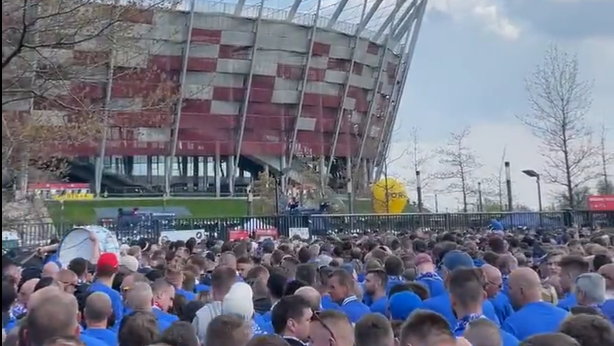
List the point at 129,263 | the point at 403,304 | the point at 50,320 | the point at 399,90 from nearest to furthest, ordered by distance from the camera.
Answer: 1. the point at 50,320
2. the point at 403,304
3. the point at 129,263
4. the point at 399,90

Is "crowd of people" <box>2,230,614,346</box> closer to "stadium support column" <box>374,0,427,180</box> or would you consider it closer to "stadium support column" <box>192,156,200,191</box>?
"stadium support column" <box>192,156,200,191</box>

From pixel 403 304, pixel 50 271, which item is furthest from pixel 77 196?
pixel 403 304

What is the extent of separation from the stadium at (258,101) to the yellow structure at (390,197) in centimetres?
403

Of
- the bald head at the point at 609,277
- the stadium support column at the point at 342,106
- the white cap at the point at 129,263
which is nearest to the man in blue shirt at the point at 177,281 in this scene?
the white cap at the point at 129,263

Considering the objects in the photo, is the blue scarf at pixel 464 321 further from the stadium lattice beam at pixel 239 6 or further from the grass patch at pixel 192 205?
the stadium lattice beam at pixel 239 6

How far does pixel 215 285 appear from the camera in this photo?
6.62 metres

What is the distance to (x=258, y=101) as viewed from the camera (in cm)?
6869

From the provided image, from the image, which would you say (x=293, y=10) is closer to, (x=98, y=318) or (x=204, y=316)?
(x=204, y=316)

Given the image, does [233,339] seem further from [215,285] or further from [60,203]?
[60,203]

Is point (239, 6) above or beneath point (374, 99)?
above

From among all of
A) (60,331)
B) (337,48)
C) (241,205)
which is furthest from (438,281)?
(337,48)

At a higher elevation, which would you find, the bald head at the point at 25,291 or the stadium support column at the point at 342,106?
the stadium support column at the point at 342,106

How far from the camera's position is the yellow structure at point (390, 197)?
55406 millimetres

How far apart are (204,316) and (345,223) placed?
23811 millimetres
